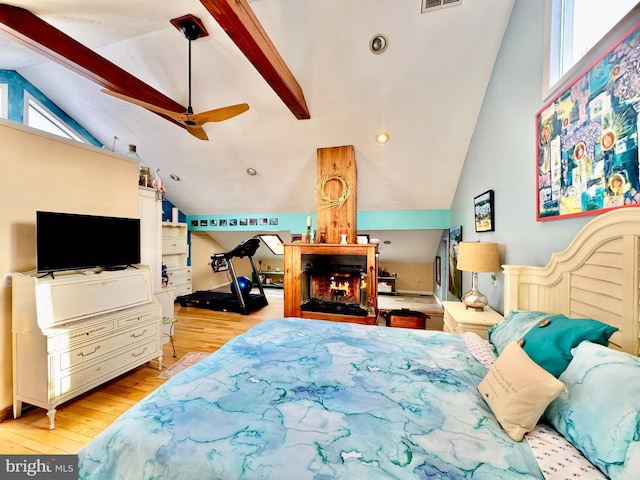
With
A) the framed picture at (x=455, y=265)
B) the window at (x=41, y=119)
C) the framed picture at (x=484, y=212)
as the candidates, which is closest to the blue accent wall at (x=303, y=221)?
the framed picture at (x=455, y=265)

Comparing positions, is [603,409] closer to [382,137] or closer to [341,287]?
[382,137]

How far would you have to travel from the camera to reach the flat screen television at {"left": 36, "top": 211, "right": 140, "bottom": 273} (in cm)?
198

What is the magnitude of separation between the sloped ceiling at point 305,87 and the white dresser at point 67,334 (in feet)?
7.36

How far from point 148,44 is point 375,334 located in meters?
3.70

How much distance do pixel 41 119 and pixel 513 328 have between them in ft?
20.6

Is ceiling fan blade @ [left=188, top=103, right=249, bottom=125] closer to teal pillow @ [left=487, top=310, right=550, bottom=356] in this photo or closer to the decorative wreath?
the decorative wreath

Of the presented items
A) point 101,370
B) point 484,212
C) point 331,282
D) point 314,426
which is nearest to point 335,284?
point 331,282

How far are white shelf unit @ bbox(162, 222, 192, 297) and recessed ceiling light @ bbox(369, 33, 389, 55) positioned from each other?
460 cm

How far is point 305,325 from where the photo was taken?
201 cm

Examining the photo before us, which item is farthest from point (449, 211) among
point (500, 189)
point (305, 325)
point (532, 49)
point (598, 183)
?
point (305, 325)

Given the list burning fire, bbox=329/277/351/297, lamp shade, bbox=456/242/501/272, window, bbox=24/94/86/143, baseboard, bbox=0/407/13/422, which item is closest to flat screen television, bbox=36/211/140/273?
baseboard, bbox=0/407/13/422

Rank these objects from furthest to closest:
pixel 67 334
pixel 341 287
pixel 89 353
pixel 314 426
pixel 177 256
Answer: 1. pixel 177 256
2. pixel 341 287
3. pixel 89 353
4. pixel 67 334
5. pixel 314 426

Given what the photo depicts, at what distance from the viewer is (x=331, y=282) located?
14.2 ft

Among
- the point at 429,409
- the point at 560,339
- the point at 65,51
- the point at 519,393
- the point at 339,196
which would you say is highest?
the point at 65,51
